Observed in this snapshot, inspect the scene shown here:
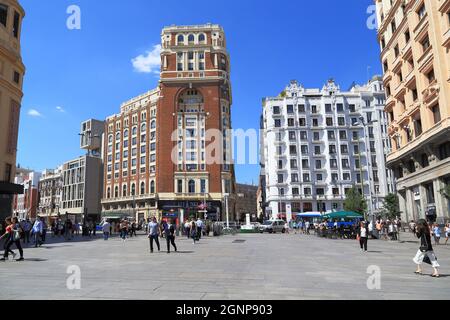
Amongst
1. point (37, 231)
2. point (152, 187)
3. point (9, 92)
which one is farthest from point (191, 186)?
point (37, 231)

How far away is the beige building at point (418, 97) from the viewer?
2781 cm

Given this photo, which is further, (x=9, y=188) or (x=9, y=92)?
(x=9, y=92)

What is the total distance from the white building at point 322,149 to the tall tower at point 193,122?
10403 mm

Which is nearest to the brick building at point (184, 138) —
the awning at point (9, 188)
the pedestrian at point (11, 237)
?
the awning at point (9, 188)

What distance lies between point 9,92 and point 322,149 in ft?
→ 190

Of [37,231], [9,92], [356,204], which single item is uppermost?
[9,92]

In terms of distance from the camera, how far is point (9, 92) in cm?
3738

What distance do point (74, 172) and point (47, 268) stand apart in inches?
3834

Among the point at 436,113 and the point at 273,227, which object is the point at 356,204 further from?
the point at 436,113

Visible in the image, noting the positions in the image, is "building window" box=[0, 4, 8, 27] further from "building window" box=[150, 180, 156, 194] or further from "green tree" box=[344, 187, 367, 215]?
"green tree" box=[344, 187, 367, 215]

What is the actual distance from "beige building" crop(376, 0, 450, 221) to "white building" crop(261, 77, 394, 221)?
107 ft

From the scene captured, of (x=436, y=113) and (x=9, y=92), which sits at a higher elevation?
(x=9, y=92)

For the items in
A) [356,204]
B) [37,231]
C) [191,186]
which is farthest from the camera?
[191,186]

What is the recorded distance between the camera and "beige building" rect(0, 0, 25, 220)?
36094 mm
